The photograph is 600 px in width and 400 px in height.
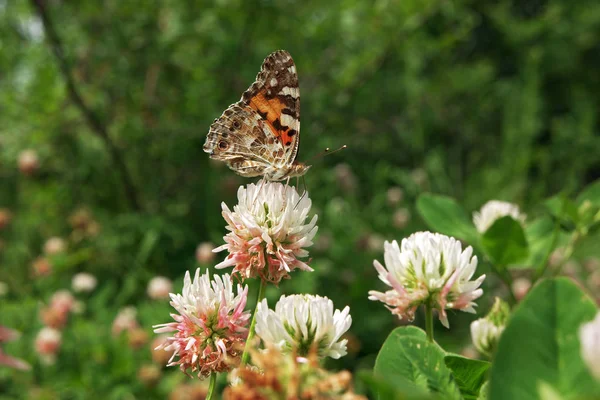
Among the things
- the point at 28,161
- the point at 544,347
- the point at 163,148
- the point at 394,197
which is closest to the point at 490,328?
the point at 544,347

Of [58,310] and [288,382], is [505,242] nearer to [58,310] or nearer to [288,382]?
[288,382]

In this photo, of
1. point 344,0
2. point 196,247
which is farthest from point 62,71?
point 344,0

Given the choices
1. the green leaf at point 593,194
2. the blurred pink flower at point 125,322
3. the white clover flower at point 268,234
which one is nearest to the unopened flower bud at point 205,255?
the blurred pink flower at point 125,322

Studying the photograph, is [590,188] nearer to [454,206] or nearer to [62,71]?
[454,206]

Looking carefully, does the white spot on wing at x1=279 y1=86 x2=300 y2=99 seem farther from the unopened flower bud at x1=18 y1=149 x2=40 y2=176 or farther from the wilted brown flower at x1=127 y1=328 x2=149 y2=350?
the unopened flower bud at x1=18 y1=149 x2=40 y2=176

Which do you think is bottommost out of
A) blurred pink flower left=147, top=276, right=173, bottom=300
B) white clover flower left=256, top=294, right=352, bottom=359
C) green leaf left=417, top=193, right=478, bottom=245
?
white clover flower left=256, top=294, right=352, bottom=359

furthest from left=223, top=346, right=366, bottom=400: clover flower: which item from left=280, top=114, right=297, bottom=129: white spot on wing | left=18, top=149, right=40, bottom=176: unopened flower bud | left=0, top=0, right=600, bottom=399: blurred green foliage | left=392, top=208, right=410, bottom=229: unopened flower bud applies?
left=18, top=149, right=40, bottom=176: unopened flower bud
